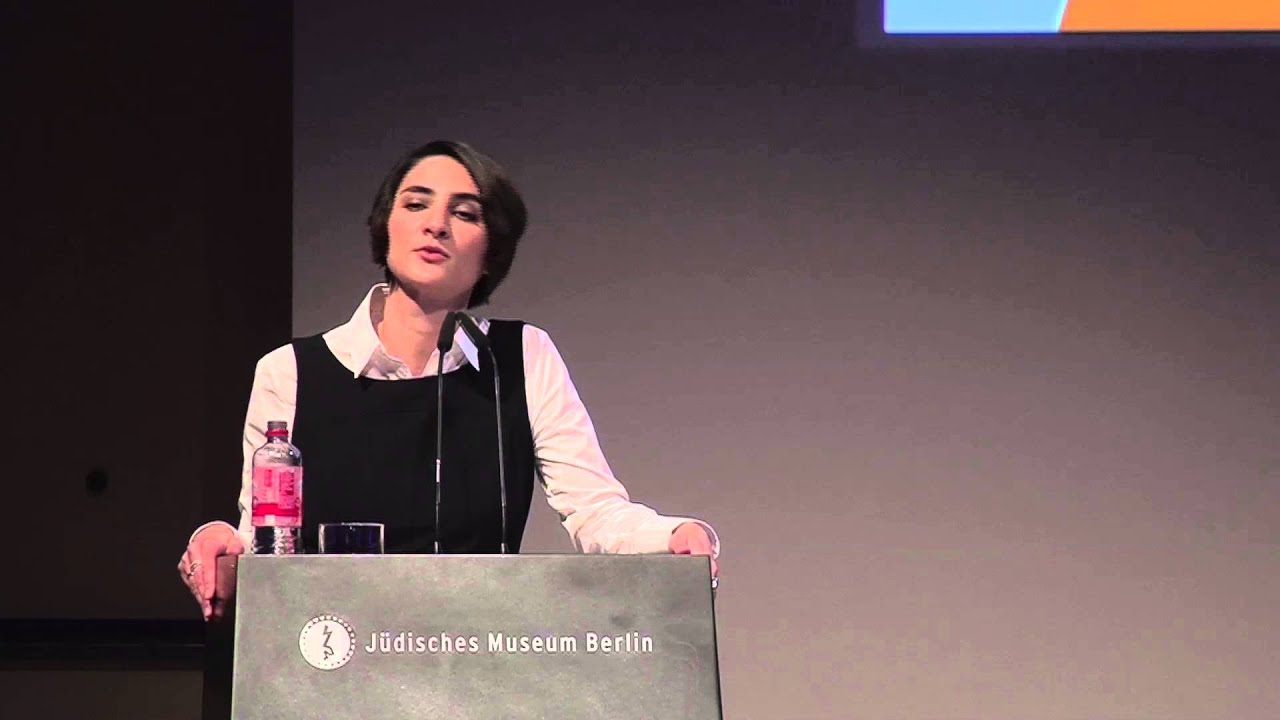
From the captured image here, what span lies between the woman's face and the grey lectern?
91 cm

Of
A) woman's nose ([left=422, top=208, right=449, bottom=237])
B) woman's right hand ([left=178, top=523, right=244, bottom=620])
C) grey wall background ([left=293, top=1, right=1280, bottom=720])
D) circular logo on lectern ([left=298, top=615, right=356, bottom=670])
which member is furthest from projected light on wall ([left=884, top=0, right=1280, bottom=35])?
circular logo on lectern ([left=298, top=615, right=356, bottom=670])

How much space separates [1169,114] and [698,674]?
9.00 feet

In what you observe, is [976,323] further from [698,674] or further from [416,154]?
[698,674]

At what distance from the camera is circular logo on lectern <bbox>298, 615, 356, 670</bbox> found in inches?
52.2

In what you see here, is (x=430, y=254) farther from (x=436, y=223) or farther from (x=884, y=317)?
(x=884, y=317)

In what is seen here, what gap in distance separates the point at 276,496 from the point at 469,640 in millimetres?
510

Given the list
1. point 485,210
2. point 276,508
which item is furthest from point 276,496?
point 485,210

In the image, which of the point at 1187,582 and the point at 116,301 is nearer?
the point at 1187,582

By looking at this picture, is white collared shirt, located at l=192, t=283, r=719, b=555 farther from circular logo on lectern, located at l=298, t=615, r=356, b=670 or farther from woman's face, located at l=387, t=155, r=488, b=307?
circular logo on lectern, located at l=298, t=615, r=356, b=670

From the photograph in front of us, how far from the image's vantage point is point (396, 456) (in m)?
2.11

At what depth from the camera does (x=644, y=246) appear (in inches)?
137

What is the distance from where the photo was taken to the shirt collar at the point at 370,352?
2.12 m

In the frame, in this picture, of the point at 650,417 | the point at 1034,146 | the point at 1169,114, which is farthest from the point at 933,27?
the point at 650,417

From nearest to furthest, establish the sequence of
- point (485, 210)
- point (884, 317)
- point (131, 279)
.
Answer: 1. point (485, 210)
2. point (884, 317)
3. point (131, 279)
